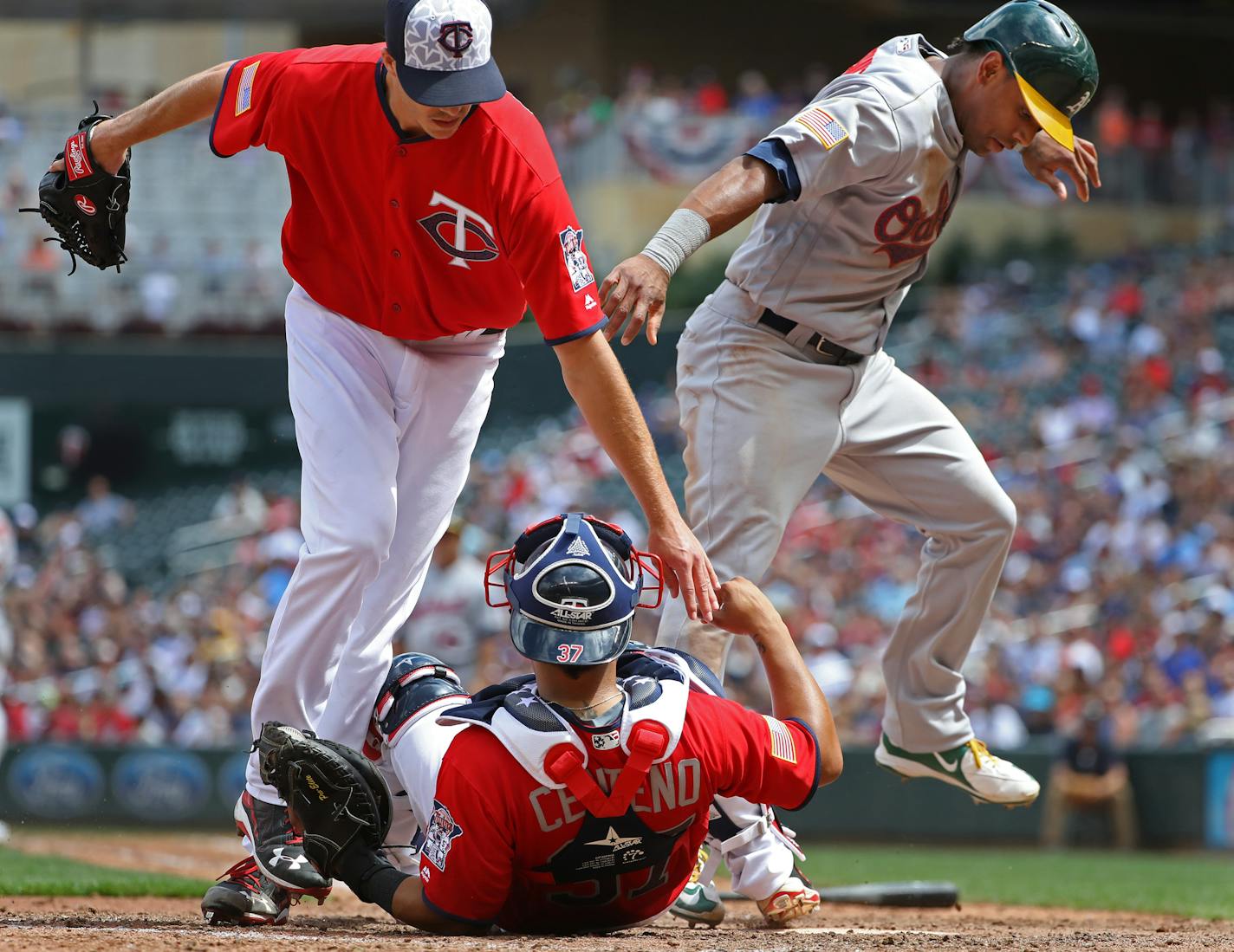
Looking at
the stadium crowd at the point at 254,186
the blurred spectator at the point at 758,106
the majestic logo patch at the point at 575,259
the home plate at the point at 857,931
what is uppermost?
the blurred spectator at the point at 758,106

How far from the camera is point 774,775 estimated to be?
3660mm

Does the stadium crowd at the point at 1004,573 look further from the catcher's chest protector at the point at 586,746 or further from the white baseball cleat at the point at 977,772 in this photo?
the catcher's chest protector at the point at 586,746

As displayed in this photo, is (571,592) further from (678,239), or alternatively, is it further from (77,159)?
(77,159)

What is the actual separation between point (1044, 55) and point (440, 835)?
8.81ft

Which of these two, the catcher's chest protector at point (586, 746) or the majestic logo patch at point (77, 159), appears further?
the majestic logo patch at point (77, 159)

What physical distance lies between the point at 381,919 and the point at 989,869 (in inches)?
227

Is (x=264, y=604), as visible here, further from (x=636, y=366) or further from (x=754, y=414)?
(x=754, y=414)

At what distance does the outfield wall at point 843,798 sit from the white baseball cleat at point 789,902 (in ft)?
24.2

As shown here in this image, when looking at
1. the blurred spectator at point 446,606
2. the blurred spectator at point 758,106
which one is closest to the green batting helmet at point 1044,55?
the blurred spectator at point 446,606

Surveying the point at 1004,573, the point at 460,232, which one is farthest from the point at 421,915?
the point at 1004,573

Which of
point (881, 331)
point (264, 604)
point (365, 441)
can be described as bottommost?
point (264, 604)

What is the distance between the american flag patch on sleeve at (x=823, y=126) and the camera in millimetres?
4207

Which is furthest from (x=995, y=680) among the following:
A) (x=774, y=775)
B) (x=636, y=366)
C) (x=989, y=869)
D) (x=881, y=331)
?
(x=774, y=775)

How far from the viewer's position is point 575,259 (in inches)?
149
